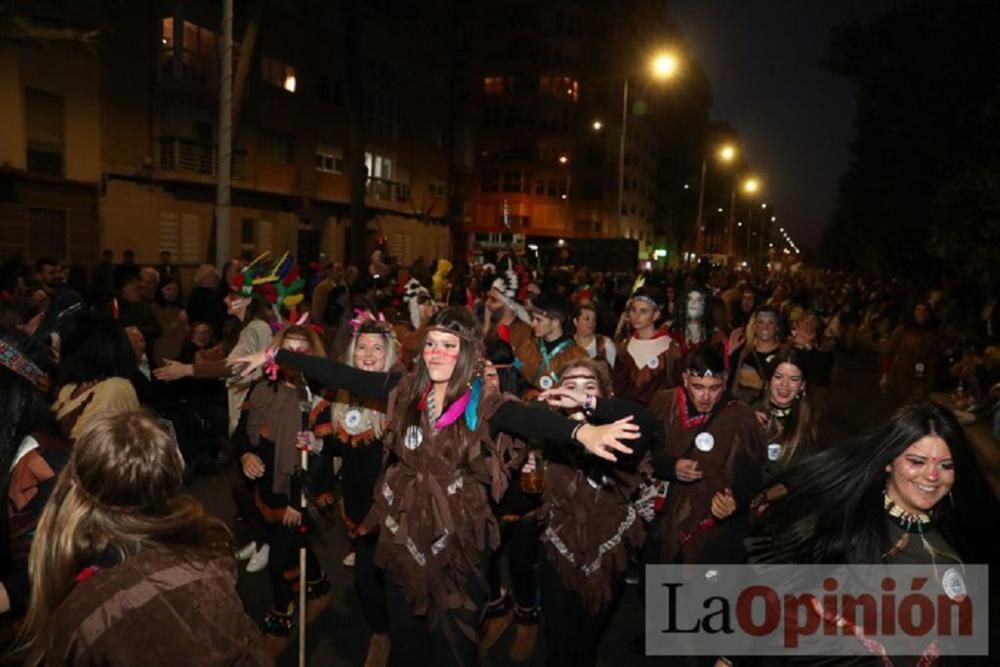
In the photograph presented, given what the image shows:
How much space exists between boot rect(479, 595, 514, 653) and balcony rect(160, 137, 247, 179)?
71.9 ft

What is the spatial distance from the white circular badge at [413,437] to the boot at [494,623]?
186cm

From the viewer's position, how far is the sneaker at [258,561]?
5922mm

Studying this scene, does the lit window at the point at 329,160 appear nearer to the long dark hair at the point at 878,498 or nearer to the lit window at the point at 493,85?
the lit window at the point at 493,85

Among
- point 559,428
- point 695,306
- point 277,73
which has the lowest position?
point 559,428

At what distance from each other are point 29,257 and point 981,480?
23.4m

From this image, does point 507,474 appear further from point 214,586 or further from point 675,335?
point 675,335

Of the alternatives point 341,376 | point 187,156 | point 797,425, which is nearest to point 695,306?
point 797,425

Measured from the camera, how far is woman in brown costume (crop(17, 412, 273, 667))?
2.12 meters

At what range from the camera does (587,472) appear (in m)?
4.22

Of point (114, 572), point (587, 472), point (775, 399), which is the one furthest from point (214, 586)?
point (775, 399)

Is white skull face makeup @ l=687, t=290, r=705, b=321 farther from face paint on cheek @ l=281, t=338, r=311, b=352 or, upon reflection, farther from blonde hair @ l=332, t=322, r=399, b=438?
face paint on cheek @ l=281, t=338, r=311, b=352

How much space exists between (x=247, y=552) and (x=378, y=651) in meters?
2.05

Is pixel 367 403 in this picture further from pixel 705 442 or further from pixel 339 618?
pixel 705 442

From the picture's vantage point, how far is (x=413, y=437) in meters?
3.77
